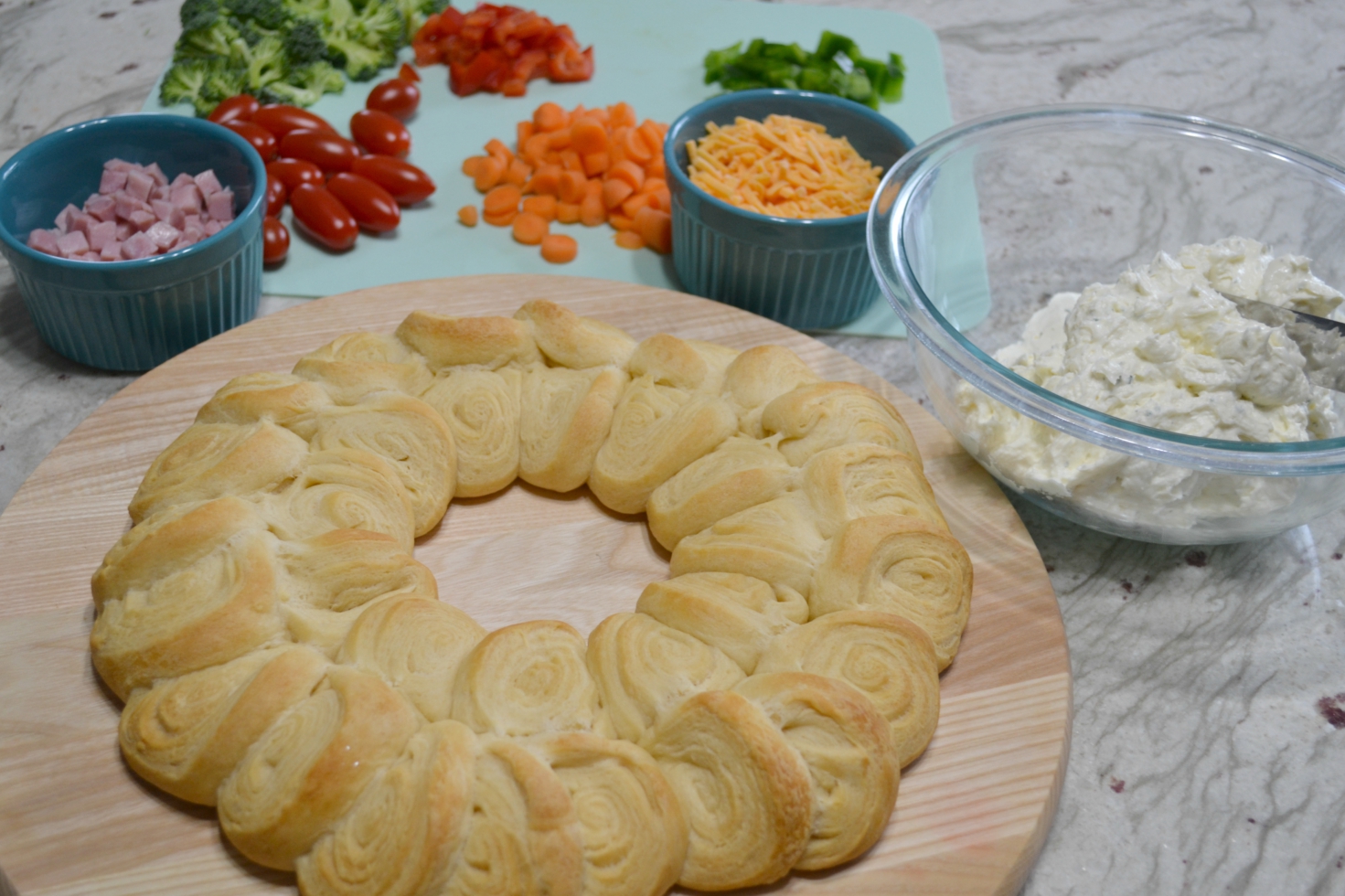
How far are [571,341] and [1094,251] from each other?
1684 mm

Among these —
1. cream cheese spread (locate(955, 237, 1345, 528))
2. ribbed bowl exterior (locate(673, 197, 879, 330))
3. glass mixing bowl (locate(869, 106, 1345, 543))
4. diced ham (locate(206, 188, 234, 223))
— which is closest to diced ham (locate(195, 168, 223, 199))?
diced ham (locate(206, 188, 234, 223))

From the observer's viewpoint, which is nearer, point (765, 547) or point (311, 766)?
point (311, 766)

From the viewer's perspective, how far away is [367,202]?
10.7 feet

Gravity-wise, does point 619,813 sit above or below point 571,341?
below

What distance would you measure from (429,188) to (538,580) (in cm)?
158

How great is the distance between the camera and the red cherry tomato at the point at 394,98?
3.62 meters

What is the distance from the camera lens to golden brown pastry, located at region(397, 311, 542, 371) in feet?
8.16

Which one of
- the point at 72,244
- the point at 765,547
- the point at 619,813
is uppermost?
the point at 72,244

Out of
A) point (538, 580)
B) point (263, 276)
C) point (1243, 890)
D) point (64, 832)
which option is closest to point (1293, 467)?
point (1243, 890)

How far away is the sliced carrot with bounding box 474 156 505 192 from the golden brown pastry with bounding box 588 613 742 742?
1890 mm

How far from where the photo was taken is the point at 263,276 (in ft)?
10.5

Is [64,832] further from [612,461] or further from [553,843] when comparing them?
[612,461]

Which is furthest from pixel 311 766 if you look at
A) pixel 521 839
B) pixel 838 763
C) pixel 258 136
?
pixel 258 136

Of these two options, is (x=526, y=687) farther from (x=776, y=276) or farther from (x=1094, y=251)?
(x=1094, y=251)
